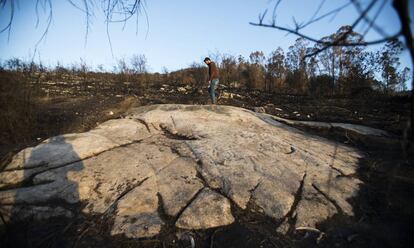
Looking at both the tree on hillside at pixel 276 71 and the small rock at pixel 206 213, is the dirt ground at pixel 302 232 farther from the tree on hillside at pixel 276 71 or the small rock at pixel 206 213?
the tree on hillside at pixel 276 71

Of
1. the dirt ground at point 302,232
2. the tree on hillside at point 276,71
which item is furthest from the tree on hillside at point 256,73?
the dirt ground at point 302,232

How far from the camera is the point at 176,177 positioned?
4.44 m

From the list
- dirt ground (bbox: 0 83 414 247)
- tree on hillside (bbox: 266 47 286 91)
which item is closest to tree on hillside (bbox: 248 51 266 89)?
tree on hillside (bbox: 266 47 286 91)

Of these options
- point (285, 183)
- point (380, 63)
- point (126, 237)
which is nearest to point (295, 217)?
point (285, 183)

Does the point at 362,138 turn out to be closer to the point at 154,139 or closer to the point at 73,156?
the point at 154,139

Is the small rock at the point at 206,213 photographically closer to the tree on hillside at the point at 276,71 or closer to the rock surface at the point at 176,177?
the rock surface at the point at 176,177

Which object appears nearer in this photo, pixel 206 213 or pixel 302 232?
pixel 302 232

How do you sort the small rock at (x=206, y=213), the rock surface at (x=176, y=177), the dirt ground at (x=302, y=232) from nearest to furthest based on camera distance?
the dirt ground at (x=302, y=232)
the small rock at (x=206, y=213)
the rock surface at (x=176, y=177)

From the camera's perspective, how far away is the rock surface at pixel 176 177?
3820 millimetres

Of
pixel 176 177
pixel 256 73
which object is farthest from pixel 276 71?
pixel 176 177

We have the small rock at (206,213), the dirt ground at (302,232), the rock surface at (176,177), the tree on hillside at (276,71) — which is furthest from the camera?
the tree on hillside at (276,71)

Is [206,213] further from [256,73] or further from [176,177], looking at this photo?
[256,73]

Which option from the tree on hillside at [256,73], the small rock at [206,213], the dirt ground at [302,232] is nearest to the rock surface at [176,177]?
the small rock at [206,213]

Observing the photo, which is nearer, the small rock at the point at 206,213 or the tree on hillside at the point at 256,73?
the small rock at the point at 206,213
